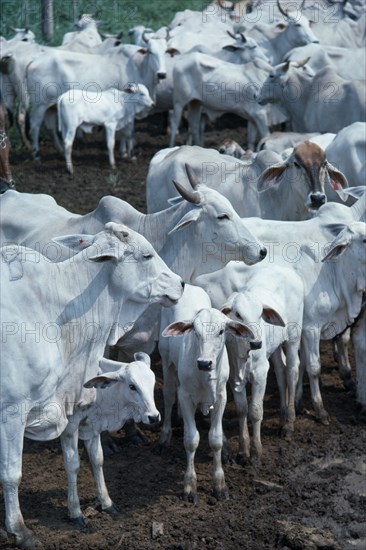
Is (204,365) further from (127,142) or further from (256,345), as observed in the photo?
(127,142)

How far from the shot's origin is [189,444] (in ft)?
24.2

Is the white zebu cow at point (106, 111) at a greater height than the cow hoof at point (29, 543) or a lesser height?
lesser

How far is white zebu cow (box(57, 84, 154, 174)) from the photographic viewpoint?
14.3 m

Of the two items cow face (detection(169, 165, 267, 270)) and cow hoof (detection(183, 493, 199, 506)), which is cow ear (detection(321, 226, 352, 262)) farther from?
cow hoof (detection(183, 493, 199, 506))

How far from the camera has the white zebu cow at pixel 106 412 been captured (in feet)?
22.8

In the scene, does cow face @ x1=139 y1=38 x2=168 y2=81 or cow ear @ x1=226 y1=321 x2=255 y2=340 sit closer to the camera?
cow ear @ x1=226 y1=321 x2=255 y2=340

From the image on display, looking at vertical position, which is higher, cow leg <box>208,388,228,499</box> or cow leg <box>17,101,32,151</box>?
cow leg <box>208,388,228,499</box>

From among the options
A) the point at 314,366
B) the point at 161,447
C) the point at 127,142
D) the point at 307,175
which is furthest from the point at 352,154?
the point at 127,142

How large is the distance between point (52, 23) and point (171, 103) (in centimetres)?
525

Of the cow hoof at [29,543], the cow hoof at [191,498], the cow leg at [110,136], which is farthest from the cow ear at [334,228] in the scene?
the cow leg at [110,136]

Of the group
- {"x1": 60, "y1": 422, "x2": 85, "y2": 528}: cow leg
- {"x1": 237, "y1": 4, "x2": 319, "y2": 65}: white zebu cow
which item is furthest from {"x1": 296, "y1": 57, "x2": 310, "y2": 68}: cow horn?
{"x1": 60, "y1": 422, "x2": 85, "y2": 528}: cow leg

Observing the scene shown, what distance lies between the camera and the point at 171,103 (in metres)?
16.4

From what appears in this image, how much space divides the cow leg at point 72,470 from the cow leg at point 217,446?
94 cm

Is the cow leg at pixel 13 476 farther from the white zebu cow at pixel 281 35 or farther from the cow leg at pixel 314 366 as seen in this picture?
the white zebu cow at pixel 281 35
